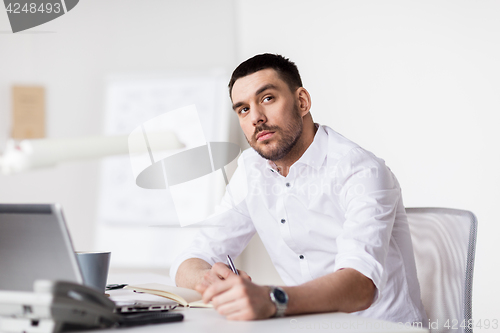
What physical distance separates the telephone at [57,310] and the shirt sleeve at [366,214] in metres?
0.51

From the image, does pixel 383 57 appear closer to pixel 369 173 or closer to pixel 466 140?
pixel 466 140

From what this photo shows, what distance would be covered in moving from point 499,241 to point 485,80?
0.71 metres

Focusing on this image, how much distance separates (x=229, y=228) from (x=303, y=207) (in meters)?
0.29

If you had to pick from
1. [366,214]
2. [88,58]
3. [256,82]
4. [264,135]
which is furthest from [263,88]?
[88,58]

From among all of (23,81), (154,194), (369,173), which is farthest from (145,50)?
(369,173)

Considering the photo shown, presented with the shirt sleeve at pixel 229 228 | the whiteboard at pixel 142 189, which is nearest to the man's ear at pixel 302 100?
the shirt sleeve at pixel 229 228

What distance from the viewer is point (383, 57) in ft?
8.19

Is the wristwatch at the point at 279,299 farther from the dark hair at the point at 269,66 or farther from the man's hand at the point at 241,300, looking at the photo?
the dark hair at the point at 269,66

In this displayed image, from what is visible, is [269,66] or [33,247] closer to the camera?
[33,247]

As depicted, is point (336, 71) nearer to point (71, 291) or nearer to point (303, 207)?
point (303, 207)

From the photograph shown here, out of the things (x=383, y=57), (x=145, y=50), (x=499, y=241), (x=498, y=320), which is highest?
(x=145, y=50)

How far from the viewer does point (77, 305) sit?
0.69 meters

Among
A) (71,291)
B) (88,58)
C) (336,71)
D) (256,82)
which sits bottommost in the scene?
(71,291)

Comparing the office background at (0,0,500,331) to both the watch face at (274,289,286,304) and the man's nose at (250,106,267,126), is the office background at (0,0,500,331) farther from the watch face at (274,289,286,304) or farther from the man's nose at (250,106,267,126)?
the watch face at (274,289,286,304)
